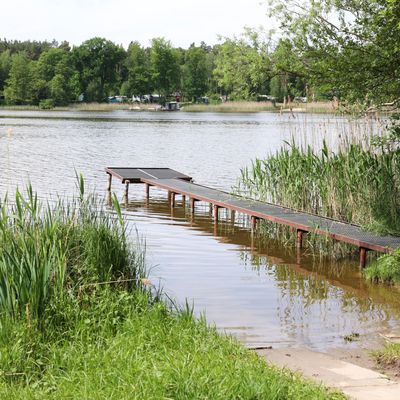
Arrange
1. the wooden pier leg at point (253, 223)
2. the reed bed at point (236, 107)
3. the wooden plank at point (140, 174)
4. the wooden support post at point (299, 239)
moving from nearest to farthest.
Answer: the wooden support post at point (299, 239), the wooden pier leg at point (253, 223), the wooden plank at point (140, 174), the reed bed at point (236, 107)

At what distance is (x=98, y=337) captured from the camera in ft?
19.0

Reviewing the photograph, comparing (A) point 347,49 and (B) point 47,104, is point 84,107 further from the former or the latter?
(A) point 347,49

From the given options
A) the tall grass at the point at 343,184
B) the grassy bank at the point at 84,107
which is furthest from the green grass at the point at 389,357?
the grassy bank at the point at 84,107

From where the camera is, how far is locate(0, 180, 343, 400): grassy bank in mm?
4660

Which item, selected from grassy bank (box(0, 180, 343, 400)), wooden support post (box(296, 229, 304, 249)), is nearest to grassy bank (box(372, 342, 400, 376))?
grassy bank (box(0, 180, 343, 400))

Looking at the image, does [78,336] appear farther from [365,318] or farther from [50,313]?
[365,318]

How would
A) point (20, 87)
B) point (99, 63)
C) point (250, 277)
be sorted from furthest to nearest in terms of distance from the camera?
point (99, 63) < point (20, 87) < point (250, 277)

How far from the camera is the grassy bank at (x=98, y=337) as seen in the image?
466cm

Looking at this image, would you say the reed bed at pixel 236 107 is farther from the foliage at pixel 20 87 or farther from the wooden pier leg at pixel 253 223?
the wooden pier leg at pixel 253 223

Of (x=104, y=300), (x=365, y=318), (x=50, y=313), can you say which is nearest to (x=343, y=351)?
(x=365, y=318)

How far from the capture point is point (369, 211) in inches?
459

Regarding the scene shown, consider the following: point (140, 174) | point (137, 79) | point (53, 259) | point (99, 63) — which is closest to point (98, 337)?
point (53, 259)

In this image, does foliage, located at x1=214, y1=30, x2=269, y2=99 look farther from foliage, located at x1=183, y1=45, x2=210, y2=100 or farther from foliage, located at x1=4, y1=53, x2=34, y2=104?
foliage, located at x1=183, y1=45, x2=210, y2=100

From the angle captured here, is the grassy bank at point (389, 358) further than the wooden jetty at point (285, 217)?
No
